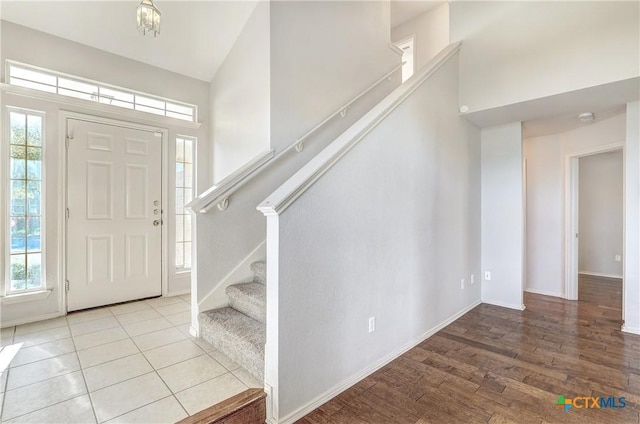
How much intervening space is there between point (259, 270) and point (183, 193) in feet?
5.92

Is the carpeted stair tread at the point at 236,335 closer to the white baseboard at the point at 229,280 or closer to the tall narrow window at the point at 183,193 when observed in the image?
the white baseboard at the point at 229,280

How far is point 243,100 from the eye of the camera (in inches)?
130

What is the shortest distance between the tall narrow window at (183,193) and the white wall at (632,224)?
4.76m

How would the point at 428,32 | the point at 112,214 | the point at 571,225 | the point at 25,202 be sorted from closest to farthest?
1. the point at 25,202
2. the point at 112,214
3. the point at 571,225
4. the point at 428,32

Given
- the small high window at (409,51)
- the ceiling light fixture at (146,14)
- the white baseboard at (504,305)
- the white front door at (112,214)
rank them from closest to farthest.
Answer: the ceiling light fixture at (146,14) < the white front door at (112,214) < the white baseboard at (504,305) < the small high window at (409,51)

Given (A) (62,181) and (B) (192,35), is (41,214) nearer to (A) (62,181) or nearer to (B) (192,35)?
(A) (62,181)

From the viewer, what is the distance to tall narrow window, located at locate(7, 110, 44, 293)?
9.33 ft

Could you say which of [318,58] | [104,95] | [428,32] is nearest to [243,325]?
[318,58]

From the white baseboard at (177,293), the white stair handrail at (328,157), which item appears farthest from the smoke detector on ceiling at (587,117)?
the white baseboard at (177,293)

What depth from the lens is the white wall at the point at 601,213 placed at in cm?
531

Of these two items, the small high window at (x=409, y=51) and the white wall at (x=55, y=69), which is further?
the small high window at (x=409, y=51)

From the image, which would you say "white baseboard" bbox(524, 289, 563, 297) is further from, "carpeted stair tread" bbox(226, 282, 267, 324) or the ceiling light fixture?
the ceiling light fixture

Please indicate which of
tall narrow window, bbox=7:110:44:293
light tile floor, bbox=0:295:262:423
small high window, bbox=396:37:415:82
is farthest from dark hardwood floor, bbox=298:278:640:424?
small high window, bbox=396:37:415:82

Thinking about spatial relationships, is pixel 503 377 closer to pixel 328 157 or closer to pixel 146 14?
pixel 328 157
